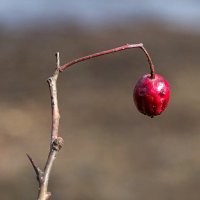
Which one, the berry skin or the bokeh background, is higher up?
the bokeh background

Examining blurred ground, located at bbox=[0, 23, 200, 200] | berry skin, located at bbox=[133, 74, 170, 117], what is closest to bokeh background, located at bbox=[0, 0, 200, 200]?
blurred ground, located at bbox=[0, 23, 200, 200]

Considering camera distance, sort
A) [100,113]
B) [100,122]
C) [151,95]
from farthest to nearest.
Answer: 1. [100,113]
2. [100,122]
3. [151,95]

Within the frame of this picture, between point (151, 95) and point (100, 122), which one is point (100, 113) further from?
point (151, 95)

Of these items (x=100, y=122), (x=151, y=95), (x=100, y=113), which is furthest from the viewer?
(x=100, y=113)

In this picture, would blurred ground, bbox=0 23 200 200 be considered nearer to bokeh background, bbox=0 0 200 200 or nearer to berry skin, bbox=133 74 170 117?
bokeh background, bbox=0 0 200 200

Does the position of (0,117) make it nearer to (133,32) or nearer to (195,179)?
(195,179)

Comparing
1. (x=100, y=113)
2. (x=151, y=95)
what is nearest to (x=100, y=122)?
(x=100, y=113)
